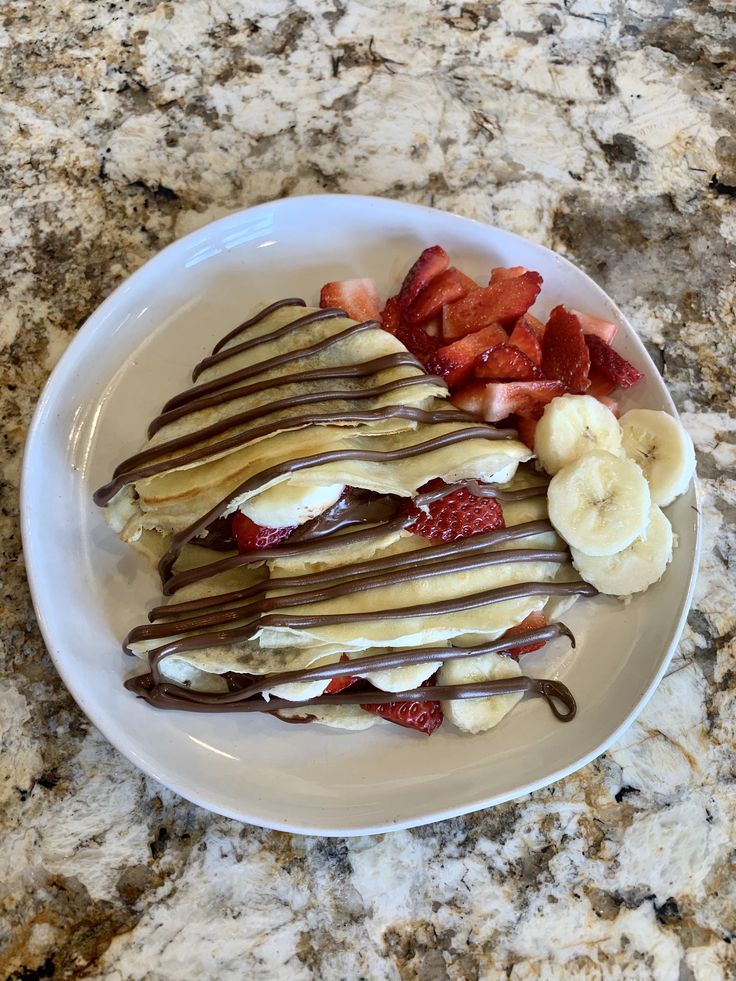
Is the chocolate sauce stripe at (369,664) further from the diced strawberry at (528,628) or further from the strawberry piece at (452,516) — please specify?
the strawberry piece at (452,516)

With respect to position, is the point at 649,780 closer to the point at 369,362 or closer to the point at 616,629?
the point at 616,629

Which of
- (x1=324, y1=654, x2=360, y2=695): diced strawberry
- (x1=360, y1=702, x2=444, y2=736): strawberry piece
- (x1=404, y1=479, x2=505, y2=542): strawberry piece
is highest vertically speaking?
(x1=404, y1=479, x2=505, y2=542): strawberry piece

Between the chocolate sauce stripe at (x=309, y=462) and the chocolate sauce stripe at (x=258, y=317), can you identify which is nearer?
the chocolate sauce stripe at (x=309, y=462)

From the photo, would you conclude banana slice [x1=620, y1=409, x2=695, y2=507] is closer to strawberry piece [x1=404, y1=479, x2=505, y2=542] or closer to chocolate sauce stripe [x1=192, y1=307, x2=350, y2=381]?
strawberry piece [x1=404, y1=479, x2=505, y2=542]

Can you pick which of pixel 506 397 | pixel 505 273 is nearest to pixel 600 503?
pixel 506 397

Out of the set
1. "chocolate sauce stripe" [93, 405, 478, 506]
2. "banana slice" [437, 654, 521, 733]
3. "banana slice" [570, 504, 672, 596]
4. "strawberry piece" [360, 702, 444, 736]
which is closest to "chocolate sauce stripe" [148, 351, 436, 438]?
"chocolate sauce stripe" [93, 405, 478, 506]

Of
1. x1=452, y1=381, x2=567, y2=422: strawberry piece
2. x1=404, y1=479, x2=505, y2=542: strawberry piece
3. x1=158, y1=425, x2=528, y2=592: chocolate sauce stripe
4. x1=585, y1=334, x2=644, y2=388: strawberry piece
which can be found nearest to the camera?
x1=158, y1=425, x2=528, y2=592: chocolate sauce stripe

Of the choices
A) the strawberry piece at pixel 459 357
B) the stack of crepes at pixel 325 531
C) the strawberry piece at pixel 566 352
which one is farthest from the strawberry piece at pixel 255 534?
the strawberry piece at pixel 566 352

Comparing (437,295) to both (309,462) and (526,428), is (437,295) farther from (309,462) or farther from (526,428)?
(309,462)
